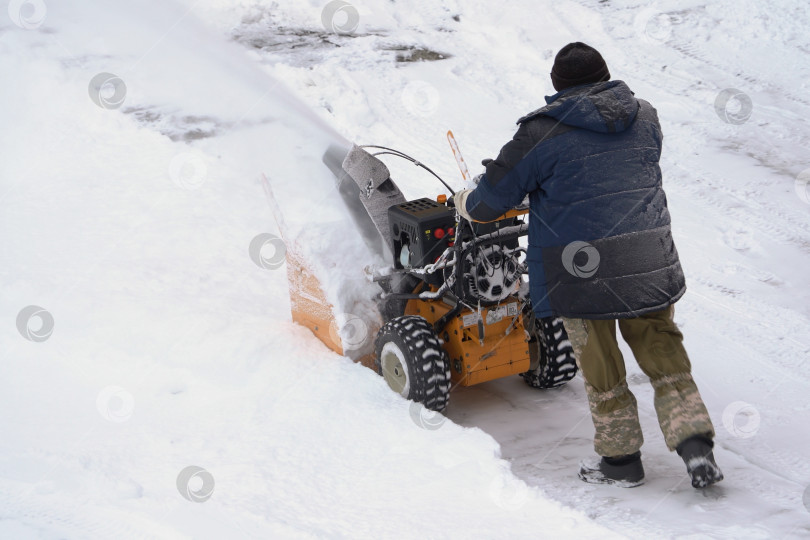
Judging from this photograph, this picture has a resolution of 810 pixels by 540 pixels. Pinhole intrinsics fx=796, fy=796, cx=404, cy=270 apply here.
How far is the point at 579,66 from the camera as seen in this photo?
10.1 feet

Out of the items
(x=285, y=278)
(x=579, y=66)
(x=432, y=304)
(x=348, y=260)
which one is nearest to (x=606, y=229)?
(x=579, y=66)

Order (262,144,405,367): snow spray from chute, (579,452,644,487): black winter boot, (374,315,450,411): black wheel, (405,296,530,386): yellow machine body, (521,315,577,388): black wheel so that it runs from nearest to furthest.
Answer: (579,452,644,487): black winter boot < (374,315,450,411): black wheel < (405,296,530,386): yellow machine body < (521,315,577,388): black wheel < (262,144,405,367): snow spray from chute

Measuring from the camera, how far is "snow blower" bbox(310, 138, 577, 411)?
3994 millimetres

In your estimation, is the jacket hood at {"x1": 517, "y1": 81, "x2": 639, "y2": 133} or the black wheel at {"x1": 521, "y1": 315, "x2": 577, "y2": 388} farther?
the black wheel at {"x1": 521, "y1": 315, "x2": 577, "y2": 388}

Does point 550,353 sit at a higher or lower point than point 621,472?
lower

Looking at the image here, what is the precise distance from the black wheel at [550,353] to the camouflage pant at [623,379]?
980 mm

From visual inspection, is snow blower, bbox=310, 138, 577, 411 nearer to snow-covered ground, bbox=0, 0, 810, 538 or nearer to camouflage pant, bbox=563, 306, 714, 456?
snow-covered ground, bbox=0, 0, 810, 538

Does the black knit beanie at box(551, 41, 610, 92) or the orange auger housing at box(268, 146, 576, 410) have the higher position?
the black knit beanie at box(551, 41, 610, 92)

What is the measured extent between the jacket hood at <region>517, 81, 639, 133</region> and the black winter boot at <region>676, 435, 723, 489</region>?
122cm

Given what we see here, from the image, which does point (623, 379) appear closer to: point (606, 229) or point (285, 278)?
point (606, 229)

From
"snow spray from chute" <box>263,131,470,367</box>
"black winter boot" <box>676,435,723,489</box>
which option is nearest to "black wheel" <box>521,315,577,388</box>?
"snow spray from chute" <box>263,131,470,367</box>

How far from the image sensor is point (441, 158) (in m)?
7.94

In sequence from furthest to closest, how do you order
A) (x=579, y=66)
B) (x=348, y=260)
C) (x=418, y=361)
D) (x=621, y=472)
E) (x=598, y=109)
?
(x=348, y=260) → (x=418, y=361) → (x=621, y=472) → (x=579, y=66) → (x=598, y=109)

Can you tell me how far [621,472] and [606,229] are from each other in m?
1.02
